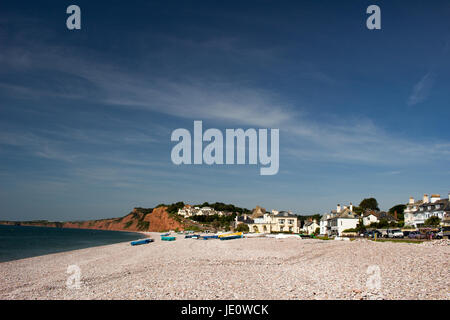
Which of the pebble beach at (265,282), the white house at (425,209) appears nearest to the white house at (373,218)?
the white house at (425,209)

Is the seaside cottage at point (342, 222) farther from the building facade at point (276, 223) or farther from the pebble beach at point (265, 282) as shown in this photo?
the pebble beach at point (265, 282)

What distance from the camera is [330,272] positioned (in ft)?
65.0

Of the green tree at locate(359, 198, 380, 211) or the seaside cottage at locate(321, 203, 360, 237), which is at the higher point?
the green tree at locate(359, 198, 380, 211)

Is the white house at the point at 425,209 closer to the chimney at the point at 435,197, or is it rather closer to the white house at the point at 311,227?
the chimney at the point at 435,197

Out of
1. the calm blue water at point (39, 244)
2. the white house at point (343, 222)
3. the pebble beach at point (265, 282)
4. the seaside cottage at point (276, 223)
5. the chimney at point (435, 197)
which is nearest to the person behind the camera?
the pebble beach at point (265, 282)

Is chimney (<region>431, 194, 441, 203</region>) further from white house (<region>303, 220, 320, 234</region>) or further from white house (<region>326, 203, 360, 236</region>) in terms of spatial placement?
white house (<region>303, 220, 320, 234</region>)

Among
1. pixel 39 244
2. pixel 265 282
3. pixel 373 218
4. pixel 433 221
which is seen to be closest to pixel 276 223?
pixel 373 218

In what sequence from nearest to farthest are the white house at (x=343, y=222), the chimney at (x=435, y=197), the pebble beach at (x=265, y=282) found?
1. the pebble beach at (x=265, y=282)
2. the chimney at (x=435, y=197)
3. the white house at (x=343, y=222)

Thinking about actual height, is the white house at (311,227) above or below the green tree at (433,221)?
below

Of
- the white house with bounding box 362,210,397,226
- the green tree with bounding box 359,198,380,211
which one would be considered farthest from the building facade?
the green tree with bounding box 359,198,380,211

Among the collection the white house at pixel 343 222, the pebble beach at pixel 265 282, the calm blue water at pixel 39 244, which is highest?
the pebble beach at pixel 265 282

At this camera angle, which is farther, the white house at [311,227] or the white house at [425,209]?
the white house at [311,227]

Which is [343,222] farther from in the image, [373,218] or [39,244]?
[39,244]
